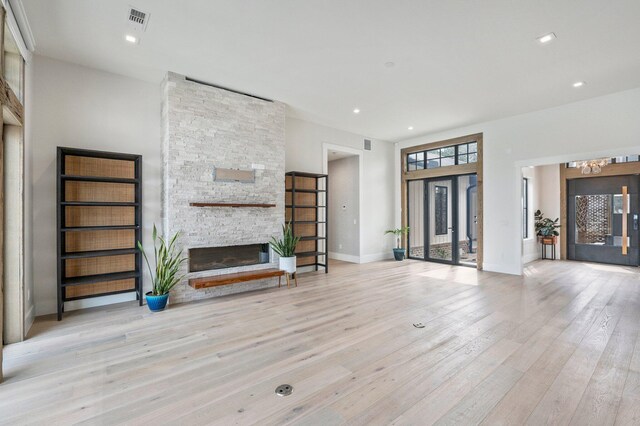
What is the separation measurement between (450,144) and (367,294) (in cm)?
482

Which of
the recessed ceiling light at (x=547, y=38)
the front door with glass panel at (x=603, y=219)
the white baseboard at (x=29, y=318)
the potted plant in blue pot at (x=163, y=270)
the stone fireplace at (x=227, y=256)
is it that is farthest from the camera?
the front door with glass panel at (x=603, y=219)

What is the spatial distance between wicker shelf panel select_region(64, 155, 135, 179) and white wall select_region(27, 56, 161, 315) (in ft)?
0.56

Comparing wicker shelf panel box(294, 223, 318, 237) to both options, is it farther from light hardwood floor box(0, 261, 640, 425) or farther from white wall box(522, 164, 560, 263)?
white wall box(522, 164, 560, 263)

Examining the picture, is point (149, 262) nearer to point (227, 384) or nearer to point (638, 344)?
point (227, 384)

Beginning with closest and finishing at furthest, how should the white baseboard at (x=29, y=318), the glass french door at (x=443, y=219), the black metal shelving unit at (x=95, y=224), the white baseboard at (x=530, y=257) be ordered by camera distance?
the white baseboard at (x=29, y=318), the black metal shelving unit at (x=95, y=224), the glass french door at (x=443, y=219), the white baseboard at (x=530, y=257)

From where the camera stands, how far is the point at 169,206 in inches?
178

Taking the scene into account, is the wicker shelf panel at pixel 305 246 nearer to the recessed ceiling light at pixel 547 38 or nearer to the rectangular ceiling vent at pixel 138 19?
the rectangular ceiling vent at pixel 138 19

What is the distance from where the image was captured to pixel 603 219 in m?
7.79

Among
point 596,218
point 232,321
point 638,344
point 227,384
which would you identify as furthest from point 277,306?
point 596,218

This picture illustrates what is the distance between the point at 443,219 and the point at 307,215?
12.5 feet

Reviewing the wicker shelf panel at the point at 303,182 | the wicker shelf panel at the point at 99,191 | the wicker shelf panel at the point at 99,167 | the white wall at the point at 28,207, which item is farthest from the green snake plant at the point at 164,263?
the wicker shelf panel at the point at 303,182

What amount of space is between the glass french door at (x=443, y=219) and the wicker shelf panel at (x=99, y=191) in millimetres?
6897

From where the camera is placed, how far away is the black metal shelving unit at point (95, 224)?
3.91m

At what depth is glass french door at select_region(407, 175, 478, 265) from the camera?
25.0 feet
